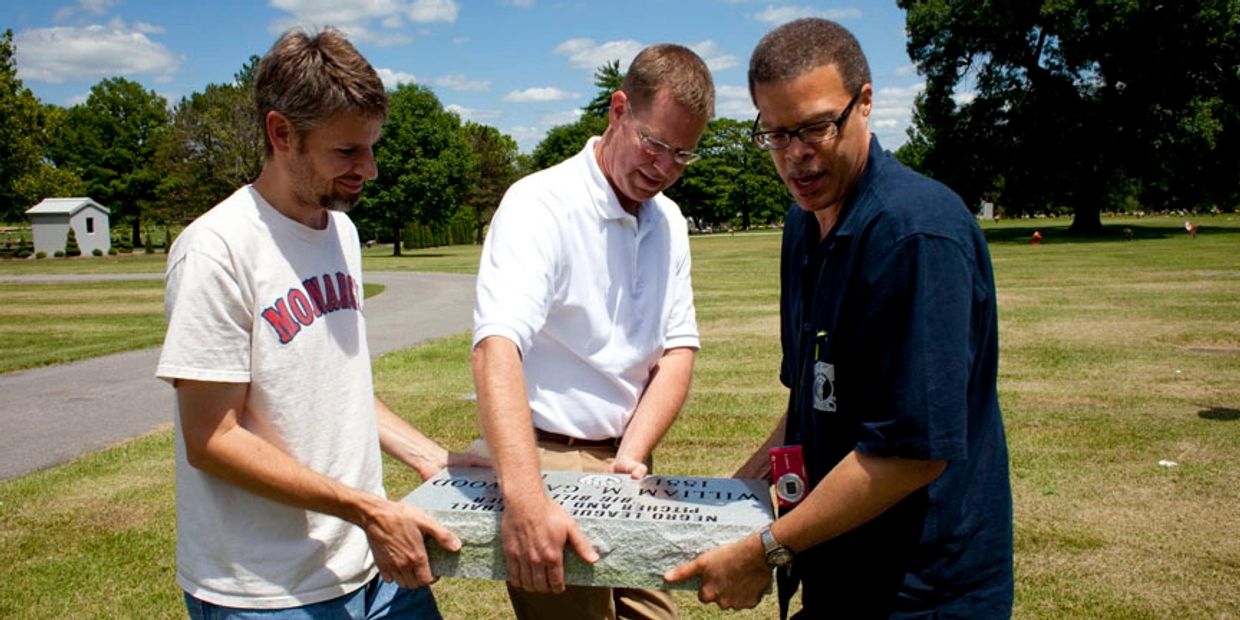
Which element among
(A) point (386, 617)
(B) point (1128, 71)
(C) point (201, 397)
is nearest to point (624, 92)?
(C) point (201, 397)

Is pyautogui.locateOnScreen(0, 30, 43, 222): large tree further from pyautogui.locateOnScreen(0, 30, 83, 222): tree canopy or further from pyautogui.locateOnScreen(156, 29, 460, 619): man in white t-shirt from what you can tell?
pyautogui.locateOnScreen(156, 29, 460, 619): man in white t-shirt

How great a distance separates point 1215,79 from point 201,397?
182 ft

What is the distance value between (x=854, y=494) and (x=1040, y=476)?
584cm

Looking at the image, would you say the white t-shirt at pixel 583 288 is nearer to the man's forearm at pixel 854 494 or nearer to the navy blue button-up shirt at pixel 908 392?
the navy blue button-up shirt at pixel 908 392

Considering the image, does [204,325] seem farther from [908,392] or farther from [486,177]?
[486,177]

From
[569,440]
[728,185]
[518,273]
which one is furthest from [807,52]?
[728,185]

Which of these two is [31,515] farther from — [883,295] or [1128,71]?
[1128,71]

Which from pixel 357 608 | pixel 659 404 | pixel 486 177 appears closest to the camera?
pixel 357 608

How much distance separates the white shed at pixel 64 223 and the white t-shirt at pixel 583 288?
222ft

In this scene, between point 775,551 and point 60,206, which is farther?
point 60,206

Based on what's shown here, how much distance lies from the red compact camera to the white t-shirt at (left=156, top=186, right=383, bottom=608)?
1.21m

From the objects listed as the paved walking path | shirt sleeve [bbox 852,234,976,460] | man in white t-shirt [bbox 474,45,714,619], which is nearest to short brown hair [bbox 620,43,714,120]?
man in white t-shirt [bbox 474,45,714,619]

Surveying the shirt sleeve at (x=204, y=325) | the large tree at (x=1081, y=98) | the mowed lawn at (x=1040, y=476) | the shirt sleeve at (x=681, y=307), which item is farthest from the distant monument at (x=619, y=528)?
the large tree at (x=1081, y=98)

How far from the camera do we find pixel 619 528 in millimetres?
2289
